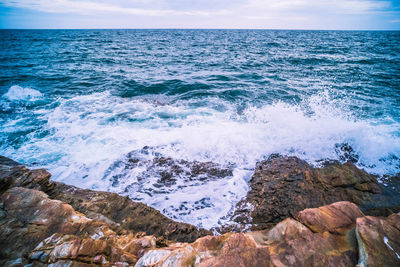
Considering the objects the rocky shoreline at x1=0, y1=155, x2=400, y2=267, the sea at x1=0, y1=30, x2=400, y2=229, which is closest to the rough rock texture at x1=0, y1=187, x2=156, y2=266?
the rocky shoreline at x1=0, y1=155, x2=400, y2=267

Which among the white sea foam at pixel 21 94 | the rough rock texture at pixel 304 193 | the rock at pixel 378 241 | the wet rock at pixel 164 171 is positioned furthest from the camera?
the white sea foam at pixel 21 94

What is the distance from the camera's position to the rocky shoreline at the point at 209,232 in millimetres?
1823

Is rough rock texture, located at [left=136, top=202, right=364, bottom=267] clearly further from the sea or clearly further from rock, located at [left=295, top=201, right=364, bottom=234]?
the sea

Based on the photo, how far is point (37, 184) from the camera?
317 centimetres

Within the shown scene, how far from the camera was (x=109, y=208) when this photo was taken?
3096mm

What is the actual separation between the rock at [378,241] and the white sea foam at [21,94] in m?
12.7

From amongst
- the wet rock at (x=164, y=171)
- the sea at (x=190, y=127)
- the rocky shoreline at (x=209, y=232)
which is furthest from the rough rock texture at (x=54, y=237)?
the wet rock at (x=164, y=171)

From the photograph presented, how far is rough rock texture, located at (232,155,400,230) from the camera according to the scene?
324cm

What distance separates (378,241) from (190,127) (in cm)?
561

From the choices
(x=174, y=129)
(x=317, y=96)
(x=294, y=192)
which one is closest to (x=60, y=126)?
(x=174, y=129)

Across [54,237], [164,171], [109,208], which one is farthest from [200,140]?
[54,237]

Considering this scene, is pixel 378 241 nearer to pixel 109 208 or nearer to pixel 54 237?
pixel 54 237

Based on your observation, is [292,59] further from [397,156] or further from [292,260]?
[292,260]

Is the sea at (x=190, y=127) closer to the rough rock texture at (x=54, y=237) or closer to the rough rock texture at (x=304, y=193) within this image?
the rough rock texture at (x=304, y=193)
